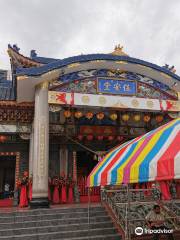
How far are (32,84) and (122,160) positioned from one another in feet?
20.5

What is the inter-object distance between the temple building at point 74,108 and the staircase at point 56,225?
1.33 m

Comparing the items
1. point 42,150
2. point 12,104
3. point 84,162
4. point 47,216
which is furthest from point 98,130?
point 47,216

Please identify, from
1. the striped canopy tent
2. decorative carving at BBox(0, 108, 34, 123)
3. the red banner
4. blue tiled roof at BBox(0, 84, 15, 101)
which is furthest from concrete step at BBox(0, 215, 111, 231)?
blue tiled roof at BBox(0, 84, 15, 101)

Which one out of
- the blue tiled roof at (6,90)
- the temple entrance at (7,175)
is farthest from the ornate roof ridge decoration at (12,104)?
the temple entrance at (7,175)

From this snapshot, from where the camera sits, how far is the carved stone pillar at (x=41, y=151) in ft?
31.4

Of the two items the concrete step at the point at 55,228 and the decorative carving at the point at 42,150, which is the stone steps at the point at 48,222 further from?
the decorative carving at the point at 42,150

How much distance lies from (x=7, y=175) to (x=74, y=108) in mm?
4922

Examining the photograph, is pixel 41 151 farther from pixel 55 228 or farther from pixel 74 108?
pixel 55 228

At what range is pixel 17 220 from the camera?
7.84 meters

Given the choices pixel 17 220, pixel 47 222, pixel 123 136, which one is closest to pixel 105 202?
pixel 47 222

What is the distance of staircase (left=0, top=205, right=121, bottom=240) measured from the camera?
736cm

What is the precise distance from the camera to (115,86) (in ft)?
36.5

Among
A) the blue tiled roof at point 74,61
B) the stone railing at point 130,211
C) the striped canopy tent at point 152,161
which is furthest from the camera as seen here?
the blue tiled roof at point 74,61

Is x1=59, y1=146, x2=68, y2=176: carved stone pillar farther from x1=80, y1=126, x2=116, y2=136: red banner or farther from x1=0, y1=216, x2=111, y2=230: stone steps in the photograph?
x1=0, y1=216, x2=111, y2=230: stone steps
